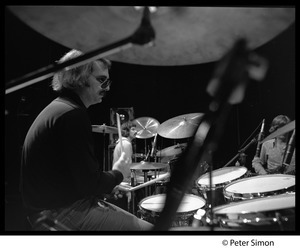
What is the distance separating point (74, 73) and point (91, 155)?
1.47ft

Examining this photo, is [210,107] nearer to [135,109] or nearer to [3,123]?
[3,123]

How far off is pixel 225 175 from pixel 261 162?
0.89 ft

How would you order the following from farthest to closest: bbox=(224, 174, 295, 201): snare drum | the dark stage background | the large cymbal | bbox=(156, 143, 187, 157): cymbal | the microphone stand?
1. bbox=(156, 143, 187, 157): cymbal
2. the dark stage background
3. bbox=(224, 174, 295, 201): snare drum
4. the large cymbal
5. the microphone stand

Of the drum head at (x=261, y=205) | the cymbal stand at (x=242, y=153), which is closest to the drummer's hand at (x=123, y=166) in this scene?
the drum head at (x=261, y=205)

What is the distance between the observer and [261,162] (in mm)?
2168

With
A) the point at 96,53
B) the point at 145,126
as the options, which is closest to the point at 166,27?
the point at 96,53

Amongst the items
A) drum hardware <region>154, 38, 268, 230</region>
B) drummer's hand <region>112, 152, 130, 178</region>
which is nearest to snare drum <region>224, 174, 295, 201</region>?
drummer's hand <region>112, 152, 130, 178</region>

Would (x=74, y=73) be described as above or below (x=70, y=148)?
above

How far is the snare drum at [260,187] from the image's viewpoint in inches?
58.9

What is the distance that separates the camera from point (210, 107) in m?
0.76

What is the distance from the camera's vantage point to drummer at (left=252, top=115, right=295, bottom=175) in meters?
1.83

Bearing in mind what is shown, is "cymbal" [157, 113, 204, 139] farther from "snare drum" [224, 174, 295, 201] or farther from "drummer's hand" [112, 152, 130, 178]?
"drummer's hand" [112, 152, 130, 178]

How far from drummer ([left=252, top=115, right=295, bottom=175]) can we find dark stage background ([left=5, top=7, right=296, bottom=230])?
63 millimetres
